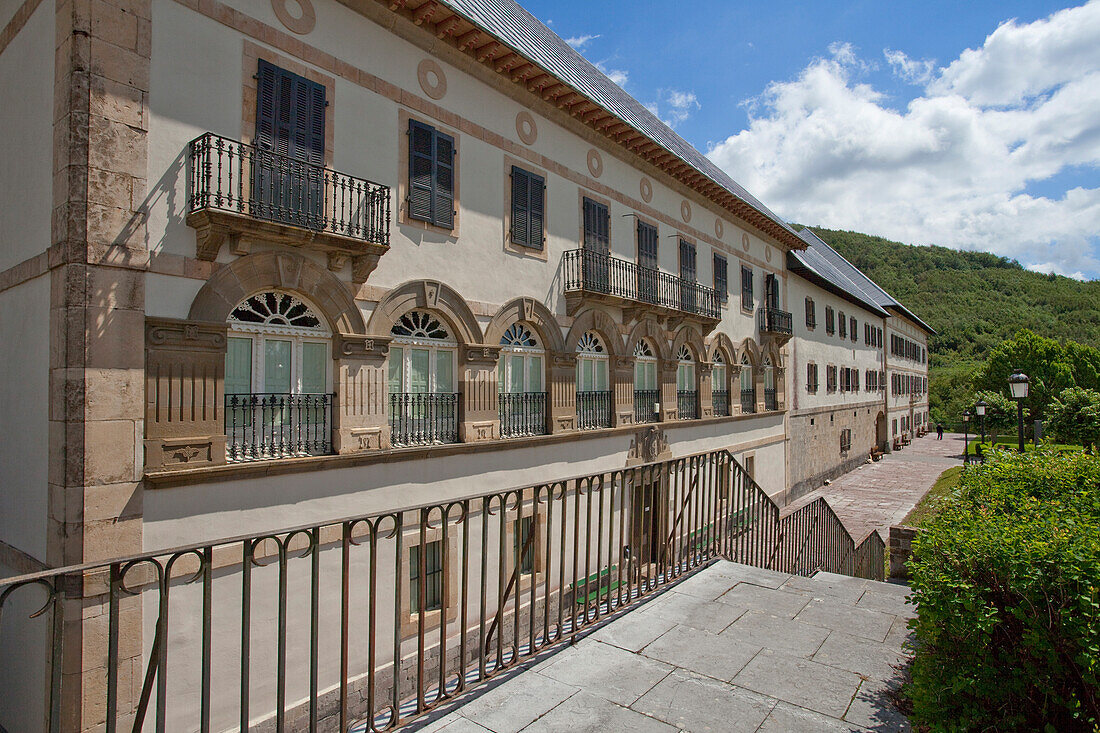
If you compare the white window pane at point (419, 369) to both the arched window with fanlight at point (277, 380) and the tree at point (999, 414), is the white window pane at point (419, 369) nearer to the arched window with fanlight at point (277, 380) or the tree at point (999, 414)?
the arched window with fanlight at point (277, 380)

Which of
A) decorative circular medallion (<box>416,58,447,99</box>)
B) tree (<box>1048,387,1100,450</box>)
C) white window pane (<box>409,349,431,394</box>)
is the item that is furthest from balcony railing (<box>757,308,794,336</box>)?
tree (<box>1048,387,1100,450</box>)

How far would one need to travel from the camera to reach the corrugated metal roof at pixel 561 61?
40.3 feet

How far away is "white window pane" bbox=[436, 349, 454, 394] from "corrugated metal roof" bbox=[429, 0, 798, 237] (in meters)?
5.84

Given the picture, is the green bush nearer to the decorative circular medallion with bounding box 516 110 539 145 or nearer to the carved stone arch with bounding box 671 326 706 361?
the decorative circular medallion with bounding box 516 110 539 145

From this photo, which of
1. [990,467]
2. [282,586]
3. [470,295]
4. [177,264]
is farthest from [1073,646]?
[470,295]

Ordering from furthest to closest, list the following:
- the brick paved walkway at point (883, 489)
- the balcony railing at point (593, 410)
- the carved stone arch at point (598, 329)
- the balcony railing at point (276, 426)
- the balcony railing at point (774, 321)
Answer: the balcony railing at point (774, 321) → the brick paved walkway at point (883, 489) → the balcony railing at point (593, 410) → the carved stone arch at point (598, 329) → the balcony railing at point (276, 426)

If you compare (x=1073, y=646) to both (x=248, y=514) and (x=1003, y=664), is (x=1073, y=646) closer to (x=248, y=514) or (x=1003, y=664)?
(x=1003, y=664)

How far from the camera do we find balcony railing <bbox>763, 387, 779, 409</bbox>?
966 inches

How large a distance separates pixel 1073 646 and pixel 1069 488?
2.34 metres

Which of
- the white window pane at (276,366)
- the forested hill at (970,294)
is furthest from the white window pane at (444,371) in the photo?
the forested hill at (970,294)

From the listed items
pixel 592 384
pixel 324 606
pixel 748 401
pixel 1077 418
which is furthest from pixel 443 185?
pixel 1077 418

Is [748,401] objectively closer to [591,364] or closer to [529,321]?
[591,364]

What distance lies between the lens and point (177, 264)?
25.3 ft

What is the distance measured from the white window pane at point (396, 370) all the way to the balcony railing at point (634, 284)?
4749 mm
